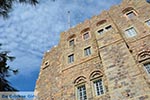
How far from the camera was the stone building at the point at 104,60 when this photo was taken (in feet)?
36.5

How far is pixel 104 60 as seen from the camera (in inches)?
518

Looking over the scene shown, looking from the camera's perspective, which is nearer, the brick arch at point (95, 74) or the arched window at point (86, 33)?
the brick arch at point (95, 74)

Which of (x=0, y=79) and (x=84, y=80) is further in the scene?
(x=84, y=80)

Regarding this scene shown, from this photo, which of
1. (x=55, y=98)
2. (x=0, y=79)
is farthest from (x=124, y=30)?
(x=0, y=79)

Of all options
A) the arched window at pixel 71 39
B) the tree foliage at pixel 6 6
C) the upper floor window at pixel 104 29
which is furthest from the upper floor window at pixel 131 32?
the tree foliage at pixel 6 6

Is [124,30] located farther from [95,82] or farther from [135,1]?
[95,82]

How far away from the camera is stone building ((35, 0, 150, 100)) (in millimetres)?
11117

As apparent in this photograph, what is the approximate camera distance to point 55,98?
49.1ft

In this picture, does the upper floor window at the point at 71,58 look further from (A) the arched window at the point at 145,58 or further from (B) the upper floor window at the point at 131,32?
(A) the arched window at the point at 145,58

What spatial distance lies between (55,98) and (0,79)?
931 centimetres

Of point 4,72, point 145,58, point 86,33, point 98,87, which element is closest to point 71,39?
point 86,33

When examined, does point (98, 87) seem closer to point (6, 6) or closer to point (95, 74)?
point (95, 74)

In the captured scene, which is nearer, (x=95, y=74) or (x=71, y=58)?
(x=95, y=74)

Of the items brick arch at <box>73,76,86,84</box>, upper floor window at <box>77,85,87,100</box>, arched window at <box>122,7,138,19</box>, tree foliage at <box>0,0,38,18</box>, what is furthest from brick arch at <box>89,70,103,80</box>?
tree foliage at <box>0,0,38,18</box>
